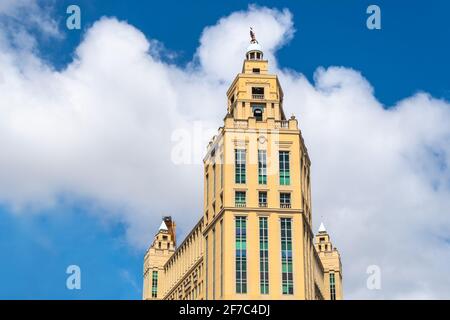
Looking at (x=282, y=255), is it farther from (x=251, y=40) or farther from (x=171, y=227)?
(x=171, y=227)

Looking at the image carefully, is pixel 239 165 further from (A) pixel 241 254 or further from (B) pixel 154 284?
(B) pixel 154 284

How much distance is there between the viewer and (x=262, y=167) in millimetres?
114062

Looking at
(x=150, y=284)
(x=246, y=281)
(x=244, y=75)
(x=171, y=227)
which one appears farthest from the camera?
(x=171, y=227)

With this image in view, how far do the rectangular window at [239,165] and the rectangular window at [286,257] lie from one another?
8236 millimetres

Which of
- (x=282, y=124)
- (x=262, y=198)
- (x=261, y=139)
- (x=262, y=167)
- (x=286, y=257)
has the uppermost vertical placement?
(x=282, y=124)

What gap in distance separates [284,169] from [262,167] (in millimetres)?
3191

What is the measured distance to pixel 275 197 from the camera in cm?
11294

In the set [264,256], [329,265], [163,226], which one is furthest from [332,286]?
[264,256]

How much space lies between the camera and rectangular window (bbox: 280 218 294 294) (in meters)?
108

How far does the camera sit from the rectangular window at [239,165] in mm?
113800

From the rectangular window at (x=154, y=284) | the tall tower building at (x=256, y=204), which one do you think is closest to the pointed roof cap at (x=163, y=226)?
the rectangular window at (x=154, y=284)

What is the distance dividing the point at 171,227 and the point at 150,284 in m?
20.0

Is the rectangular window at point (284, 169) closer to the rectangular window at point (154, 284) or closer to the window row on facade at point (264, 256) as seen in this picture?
the window row on facade at point (264, 256)
